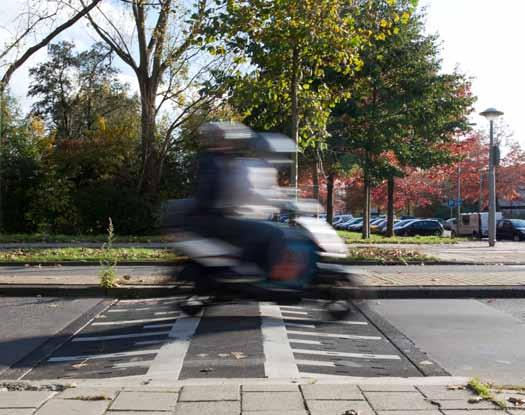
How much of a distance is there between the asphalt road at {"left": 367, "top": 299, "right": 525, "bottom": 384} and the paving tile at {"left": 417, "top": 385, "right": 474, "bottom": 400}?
95cm

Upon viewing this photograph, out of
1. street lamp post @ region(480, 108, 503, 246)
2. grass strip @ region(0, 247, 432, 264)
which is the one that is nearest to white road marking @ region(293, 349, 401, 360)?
grass strip @ region(0, 247, 432, 264)

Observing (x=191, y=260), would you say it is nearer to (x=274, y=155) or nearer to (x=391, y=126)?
(x=274, y=155)

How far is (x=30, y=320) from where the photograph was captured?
26.9 feet

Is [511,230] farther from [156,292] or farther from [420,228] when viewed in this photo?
[156,292]

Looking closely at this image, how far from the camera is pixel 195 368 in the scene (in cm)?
579

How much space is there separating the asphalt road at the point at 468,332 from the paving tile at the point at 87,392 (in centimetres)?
298

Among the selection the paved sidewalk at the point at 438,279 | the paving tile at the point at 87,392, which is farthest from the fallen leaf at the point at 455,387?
the paved sidewalk at the point at 438,279

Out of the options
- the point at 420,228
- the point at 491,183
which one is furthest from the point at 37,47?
the point at 420,228

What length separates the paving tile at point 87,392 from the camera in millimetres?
4590

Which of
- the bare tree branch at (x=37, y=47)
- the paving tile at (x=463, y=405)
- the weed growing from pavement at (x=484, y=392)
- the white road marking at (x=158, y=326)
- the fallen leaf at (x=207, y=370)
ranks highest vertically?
the bare tree branch at (x=37, y=47)

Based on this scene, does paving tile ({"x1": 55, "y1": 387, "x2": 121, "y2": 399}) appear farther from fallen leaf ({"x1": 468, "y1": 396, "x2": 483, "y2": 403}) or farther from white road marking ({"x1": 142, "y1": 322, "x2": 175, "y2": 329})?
white road marking ({"x1": 142, "y1": 322, "x2": 175, "y2": 329})

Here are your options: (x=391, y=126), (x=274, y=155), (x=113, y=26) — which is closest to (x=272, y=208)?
(x=274, y=155)

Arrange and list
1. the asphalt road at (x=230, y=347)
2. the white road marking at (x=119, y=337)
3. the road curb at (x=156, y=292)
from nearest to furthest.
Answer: the asphalt road at (x=230, y=347) → the white road marking at (x=119, y=337) → the road curb at (x=156, y=292)

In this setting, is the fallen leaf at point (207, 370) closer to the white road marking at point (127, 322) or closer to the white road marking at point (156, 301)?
the white road marking at point (127, 322)
